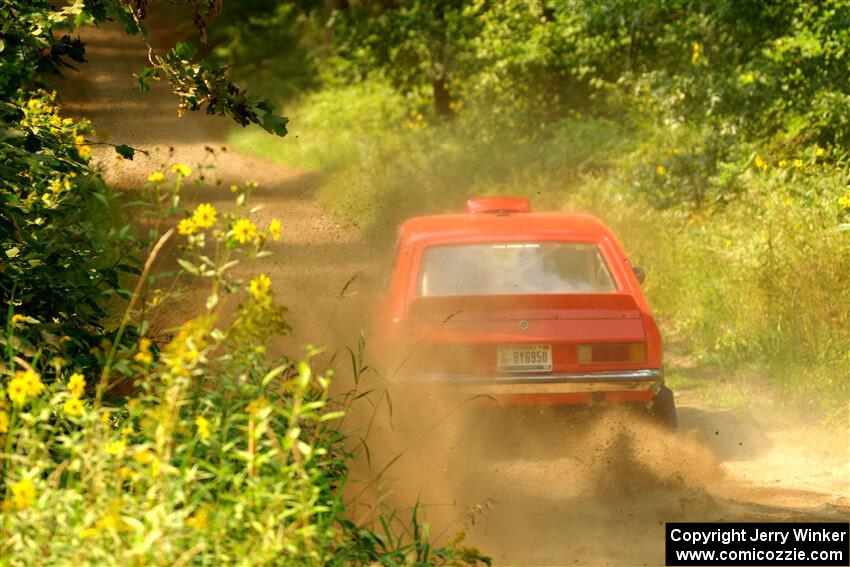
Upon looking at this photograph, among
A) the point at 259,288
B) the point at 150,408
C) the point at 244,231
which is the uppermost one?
the point at 244,231

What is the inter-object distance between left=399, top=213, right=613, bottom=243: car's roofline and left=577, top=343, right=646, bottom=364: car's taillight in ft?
3.33

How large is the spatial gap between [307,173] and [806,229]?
13.1 metres

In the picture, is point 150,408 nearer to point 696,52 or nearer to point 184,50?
point 184,50

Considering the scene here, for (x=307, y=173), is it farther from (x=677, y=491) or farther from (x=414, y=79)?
(x=677, y=491)

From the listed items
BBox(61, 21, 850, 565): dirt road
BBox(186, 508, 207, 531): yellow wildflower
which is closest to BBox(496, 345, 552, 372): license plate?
BBox(61, 21, 850, 565): dirt road

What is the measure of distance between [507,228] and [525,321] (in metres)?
1.04

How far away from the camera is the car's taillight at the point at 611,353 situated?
8.45 meters

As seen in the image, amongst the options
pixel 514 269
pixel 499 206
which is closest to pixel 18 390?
pixel 514 269

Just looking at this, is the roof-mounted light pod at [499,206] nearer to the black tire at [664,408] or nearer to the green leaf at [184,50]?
the black tire at [664,408]

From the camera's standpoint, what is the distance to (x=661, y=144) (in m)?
17.3

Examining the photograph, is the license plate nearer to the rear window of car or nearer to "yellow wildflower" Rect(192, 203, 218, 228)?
the rear window of car

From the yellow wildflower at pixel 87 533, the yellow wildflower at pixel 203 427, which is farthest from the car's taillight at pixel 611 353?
the yellow wildflower at pixel 87 533

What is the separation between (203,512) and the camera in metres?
4.46

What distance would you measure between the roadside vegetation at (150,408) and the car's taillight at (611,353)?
186 cm
